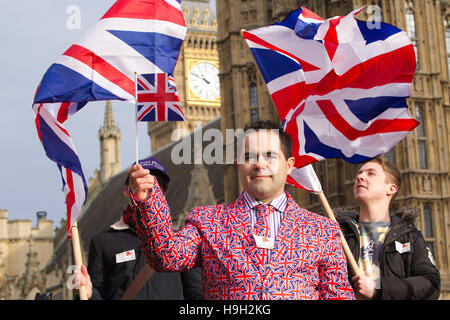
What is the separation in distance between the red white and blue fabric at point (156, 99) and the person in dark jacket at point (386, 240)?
116 centimetres

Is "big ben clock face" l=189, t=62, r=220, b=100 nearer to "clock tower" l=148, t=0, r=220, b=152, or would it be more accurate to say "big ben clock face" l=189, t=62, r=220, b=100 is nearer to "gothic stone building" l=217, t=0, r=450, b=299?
"clock tower" l=148, t=0, r=220, b=152

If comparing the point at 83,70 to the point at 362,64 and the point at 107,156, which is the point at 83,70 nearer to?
the point at 362,64

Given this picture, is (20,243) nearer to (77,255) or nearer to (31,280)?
(31,280)

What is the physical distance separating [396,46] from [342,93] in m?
0.56

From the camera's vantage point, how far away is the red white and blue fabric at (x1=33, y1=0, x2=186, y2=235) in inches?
188

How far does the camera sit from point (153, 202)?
11.8 ft

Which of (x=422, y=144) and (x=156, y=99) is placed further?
(x=422, y=144)

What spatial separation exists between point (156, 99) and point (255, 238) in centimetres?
111

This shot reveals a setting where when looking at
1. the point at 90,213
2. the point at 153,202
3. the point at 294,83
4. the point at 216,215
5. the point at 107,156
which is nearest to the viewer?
the point at 153,202

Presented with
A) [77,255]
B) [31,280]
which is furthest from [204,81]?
[77,255]

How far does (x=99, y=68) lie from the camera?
492 centimetres

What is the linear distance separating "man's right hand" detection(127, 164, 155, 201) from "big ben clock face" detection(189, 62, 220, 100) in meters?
65.2

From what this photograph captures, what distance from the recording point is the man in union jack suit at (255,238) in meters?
3.65
